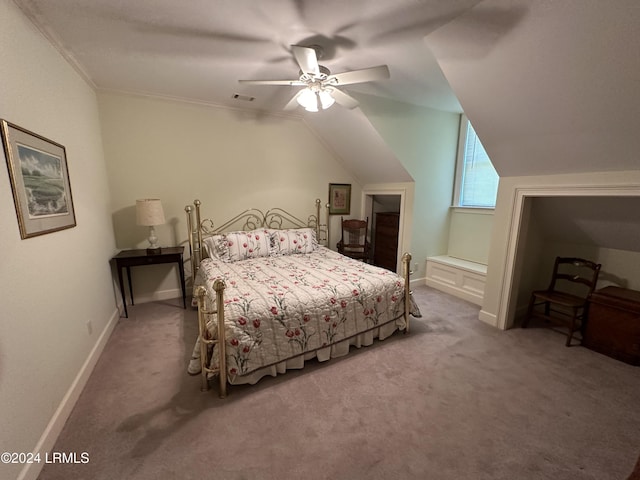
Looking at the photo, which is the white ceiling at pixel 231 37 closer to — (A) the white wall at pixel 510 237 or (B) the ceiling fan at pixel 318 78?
(B) the ceiling fan at pixel 318 78

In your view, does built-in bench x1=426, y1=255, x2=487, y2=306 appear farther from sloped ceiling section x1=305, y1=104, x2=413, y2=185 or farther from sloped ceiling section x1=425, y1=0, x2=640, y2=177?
sloped ceiling section x1=425, y1=0, x2=640, y2=177

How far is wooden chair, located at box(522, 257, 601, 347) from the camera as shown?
2723 mm

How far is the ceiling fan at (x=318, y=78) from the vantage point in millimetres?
1924

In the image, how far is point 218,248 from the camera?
11.4 ft

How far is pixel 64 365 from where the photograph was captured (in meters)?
1.82

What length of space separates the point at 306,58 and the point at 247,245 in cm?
233

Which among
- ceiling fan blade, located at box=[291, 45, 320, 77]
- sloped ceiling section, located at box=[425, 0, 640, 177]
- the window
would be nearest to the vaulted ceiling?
sloped ceiling section, located at box=[425, 0, 640, 177]

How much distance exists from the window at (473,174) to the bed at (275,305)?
213cm

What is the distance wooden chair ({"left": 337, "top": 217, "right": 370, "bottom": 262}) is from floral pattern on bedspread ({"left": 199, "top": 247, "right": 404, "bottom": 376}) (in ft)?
4.62

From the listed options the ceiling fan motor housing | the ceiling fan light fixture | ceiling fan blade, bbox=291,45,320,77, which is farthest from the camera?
the ceiling fan light fixture

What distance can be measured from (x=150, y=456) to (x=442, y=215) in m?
4.36

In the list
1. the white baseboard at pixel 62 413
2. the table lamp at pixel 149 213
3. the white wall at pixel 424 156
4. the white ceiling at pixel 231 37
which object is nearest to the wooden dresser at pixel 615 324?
the white wall at pixel 424 156

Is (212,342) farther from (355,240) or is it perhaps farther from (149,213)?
(355,240)

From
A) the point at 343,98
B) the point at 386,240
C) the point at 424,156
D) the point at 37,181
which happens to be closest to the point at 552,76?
the point at 343,98
